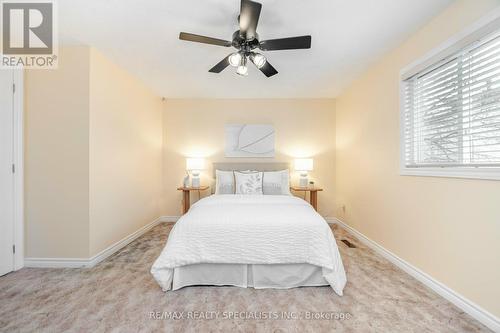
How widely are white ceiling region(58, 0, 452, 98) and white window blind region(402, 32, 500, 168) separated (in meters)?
0.53

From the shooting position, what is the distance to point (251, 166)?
4.09 metres

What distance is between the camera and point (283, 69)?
287 cm

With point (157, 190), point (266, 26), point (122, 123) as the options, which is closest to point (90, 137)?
point (122, 123)

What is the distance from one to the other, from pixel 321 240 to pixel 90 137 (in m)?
2.69

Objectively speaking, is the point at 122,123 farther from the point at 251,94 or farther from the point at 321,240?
the point at 321,240

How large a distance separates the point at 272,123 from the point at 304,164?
3.40ft

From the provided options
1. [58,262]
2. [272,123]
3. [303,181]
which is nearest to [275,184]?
[303,181]

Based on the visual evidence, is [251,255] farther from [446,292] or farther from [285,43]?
[285,43]

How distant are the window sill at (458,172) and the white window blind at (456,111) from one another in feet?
0.17

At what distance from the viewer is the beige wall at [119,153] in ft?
7.85

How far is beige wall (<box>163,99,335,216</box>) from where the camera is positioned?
4105 mm

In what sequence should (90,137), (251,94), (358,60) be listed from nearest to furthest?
1. (90,137)
2. (358,60)
3. (251,94)

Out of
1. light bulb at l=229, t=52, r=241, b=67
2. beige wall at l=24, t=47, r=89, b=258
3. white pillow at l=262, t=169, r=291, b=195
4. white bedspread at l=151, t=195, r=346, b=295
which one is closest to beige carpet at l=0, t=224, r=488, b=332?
white bedspread at l=151, t=195, r=346, b=295

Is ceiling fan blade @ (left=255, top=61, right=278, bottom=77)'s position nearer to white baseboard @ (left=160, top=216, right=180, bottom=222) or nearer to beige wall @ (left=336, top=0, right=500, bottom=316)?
beige wall @ (left=336, top=0, right=500, bottom=316)
